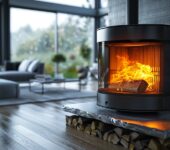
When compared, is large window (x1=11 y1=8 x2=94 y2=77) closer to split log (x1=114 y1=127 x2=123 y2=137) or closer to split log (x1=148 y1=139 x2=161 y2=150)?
split log (x1=114 y1=127 x2=123 y2=137)

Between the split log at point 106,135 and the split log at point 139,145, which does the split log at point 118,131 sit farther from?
the split log at point 139,145

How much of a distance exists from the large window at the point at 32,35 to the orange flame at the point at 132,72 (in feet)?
21.6

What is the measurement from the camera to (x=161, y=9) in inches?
128

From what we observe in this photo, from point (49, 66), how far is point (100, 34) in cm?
691

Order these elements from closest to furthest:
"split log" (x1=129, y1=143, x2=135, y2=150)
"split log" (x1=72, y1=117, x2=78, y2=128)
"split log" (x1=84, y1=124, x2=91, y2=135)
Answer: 1. "split log" (x1=129, y1=143, x2=135, y2=150)
2. "split log" (x1=84, y1=124, x2=91, y2=135)
3. "split log" (x1=72, y1=117, x2=78, y2=128)

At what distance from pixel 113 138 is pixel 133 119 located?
0.27m

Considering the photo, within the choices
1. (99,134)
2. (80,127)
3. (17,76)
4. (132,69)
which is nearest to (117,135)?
(99,134)

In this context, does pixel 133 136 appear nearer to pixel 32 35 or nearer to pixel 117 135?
pixel 117 135

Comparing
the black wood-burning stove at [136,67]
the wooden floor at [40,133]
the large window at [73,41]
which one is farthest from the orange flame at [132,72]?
the large window at [73,41]

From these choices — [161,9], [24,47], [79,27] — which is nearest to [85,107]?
[161,9]

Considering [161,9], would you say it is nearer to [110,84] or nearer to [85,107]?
[110,84]

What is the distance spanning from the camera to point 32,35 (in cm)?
944

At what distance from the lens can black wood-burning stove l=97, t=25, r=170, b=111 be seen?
109 inches

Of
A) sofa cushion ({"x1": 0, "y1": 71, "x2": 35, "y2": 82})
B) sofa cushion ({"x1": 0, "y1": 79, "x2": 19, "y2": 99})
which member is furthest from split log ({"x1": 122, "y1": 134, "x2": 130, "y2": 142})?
sofa cushion ({"x1": 0, "y1": 71, "x2": 35, "y2": 82})
